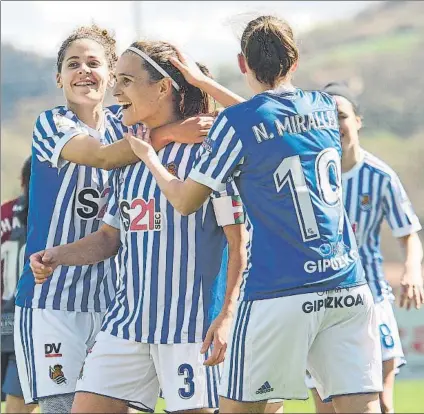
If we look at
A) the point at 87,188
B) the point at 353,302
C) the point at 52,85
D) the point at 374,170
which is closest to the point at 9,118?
the point at 52,85

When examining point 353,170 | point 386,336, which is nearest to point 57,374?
point 386,336

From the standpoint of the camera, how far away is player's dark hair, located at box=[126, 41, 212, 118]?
13.6 feet

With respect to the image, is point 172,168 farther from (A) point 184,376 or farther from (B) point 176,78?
(A) point 184,376

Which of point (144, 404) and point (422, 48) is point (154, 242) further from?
point (422, 48)

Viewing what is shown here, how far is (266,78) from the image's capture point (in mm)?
3859

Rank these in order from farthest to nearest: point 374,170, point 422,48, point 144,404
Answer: point 422,48
point 374,170
point 144,404

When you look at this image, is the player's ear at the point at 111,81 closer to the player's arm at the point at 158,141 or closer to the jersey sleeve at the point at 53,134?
the jersey sleeve at the point at 53,134

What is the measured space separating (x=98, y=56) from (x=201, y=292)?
1150mm

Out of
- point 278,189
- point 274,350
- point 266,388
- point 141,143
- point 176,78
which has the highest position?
point 176,78

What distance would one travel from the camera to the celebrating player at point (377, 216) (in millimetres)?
5648

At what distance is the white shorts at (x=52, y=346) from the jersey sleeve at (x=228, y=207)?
2.69 ft

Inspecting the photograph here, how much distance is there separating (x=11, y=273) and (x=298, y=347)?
3432 millimetres

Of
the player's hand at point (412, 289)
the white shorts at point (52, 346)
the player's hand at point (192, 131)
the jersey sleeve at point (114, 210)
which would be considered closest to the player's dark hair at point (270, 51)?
the player's hand at point (192, 131)

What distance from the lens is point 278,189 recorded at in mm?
3729
